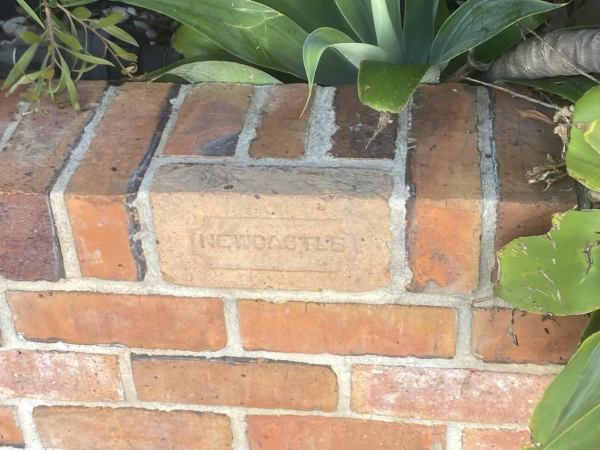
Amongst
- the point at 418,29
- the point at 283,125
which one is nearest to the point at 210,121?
the point at 283,125

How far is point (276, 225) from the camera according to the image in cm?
81

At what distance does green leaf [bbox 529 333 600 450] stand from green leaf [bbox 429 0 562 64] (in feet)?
1.20

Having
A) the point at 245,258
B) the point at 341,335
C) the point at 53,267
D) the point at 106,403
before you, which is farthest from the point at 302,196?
the point at 106,403

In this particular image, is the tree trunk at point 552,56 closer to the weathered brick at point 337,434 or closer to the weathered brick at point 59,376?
the weathered brick at point 337,434

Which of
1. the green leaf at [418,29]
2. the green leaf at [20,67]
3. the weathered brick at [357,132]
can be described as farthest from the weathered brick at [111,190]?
the green leaf at [418,29]

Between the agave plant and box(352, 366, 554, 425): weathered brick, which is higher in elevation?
the agave plant

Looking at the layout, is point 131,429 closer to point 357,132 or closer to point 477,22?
point 357,132

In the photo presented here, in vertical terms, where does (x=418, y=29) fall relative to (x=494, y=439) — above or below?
above

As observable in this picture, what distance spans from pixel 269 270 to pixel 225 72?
1.04 ft

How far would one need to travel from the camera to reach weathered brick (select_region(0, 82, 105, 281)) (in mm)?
824

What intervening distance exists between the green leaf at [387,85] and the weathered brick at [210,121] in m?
0.18

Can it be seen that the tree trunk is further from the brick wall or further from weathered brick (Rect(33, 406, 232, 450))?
weathered brick (Rect(33, 406, 232, 450))

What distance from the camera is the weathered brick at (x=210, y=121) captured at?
86 centimetres

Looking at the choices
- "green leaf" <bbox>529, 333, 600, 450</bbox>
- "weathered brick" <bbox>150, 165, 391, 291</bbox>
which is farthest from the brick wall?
"green leaf" <bbox>529, 333, 600, 450</bbox>
